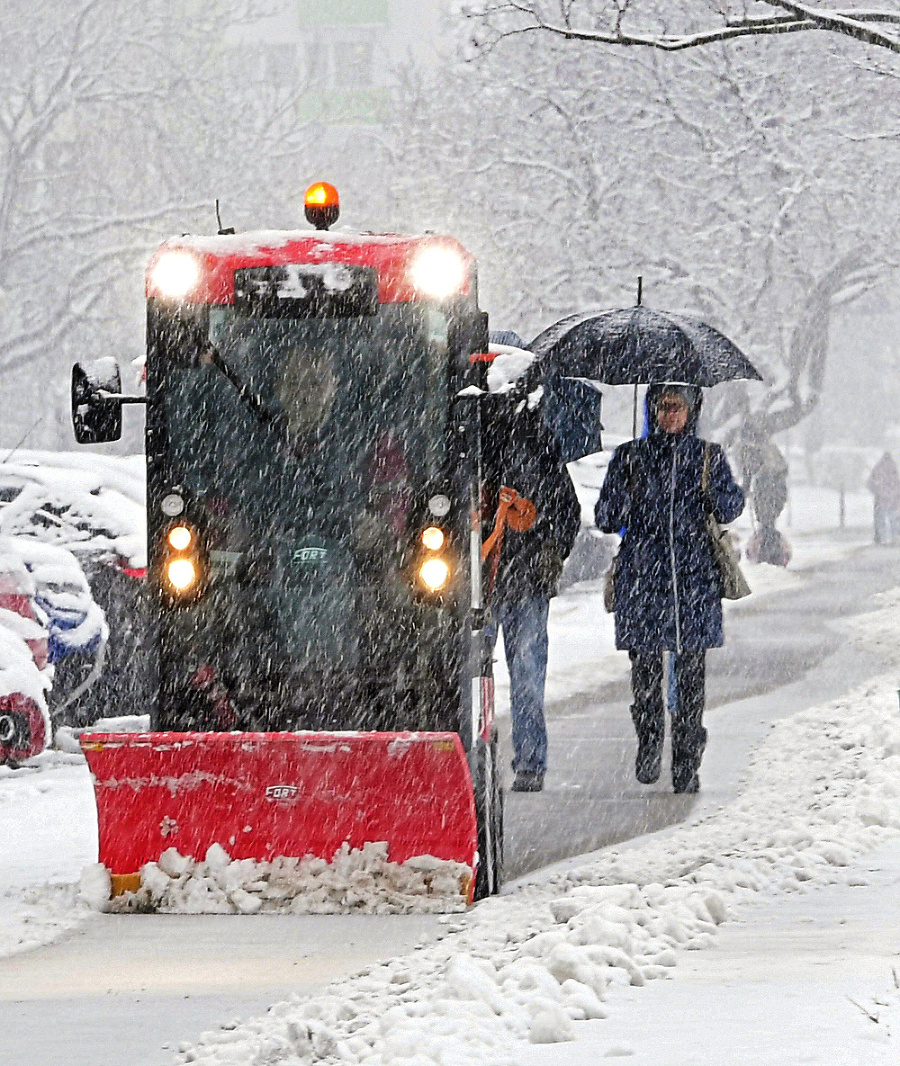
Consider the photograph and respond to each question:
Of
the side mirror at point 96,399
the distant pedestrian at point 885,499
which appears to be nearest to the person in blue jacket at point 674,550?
the side mirror at point 96,399

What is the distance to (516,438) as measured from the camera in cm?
909

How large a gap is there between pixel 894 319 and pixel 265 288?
51027 millimetres

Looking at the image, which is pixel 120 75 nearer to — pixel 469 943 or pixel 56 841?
pixel 56 841

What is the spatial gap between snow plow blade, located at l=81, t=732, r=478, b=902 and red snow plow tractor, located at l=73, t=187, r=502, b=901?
0.08 meters

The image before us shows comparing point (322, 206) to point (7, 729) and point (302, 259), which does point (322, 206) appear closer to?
point (302, 259)

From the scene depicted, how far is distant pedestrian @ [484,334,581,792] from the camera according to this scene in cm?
990

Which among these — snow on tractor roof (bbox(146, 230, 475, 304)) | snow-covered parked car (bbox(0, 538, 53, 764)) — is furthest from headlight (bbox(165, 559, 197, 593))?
snow-covered parked car (bbox(0, 538, 53, 764))

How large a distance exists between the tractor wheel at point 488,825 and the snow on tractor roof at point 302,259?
1632mm

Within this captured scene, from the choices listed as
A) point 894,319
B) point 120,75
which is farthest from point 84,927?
point 894,319

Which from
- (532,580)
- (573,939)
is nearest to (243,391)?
(573,939)

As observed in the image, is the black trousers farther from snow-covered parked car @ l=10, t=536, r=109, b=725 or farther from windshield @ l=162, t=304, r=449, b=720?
snow-covered parked car @ l=10, t=536, r=109, b=725

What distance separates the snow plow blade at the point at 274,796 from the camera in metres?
6.95

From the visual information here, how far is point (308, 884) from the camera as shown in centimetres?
713

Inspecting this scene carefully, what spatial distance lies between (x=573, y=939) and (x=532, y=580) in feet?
13.8
